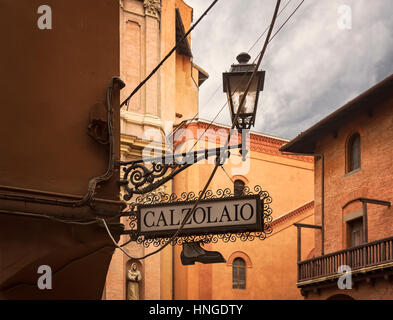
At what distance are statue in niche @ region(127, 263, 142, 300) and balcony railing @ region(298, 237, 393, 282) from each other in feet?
17.6

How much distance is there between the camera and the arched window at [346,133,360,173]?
24.6 metres

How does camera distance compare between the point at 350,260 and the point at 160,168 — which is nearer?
the point at 160,168

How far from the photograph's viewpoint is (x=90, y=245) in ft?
26.2

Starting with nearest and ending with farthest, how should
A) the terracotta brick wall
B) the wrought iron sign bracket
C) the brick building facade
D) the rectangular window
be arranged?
the wrought iron sign bracket
the brick building facade
the terracotta brick wall
the rectangular window

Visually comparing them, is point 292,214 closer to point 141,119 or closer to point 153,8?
point 141,119

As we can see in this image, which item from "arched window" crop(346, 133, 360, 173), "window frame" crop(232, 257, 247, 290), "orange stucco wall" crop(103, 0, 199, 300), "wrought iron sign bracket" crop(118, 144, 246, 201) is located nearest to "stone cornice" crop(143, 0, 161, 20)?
"orange stucco wall" crop(103, 0, 199, 300)

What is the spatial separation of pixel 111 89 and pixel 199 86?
25.6m

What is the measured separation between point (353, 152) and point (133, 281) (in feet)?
26.8

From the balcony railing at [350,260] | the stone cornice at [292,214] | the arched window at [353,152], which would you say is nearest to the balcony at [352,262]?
the balcony railing at [350,260]

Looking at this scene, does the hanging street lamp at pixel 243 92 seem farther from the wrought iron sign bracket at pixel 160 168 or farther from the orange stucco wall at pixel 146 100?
the orange stucco wall at pixel 146 100

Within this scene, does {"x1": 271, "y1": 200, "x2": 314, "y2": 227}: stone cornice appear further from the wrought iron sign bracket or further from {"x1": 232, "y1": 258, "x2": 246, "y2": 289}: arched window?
the wrought iron sign bracket

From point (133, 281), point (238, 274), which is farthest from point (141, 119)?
point (238, 274)

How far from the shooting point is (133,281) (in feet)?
78.1
